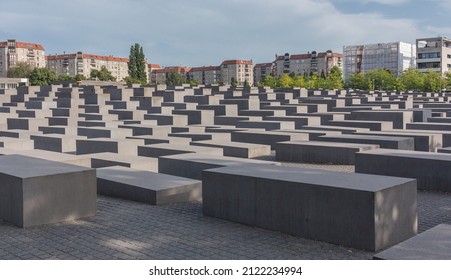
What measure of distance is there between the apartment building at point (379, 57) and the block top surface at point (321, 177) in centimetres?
14050

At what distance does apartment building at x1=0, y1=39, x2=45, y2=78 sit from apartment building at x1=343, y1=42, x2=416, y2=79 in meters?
91.2

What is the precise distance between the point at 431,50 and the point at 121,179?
119m

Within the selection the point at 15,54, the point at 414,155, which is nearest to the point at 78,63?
the point at 15,54

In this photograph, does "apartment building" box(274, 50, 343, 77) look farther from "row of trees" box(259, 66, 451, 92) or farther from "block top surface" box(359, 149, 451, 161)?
"block top surface" box(359, 149, 451, 161)

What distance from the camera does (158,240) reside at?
6.95 meters

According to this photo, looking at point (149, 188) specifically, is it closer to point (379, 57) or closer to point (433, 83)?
point (433, 83)

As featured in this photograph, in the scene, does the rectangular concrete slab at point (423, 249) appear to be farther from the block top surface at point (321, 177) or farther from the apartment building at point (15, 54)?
the apartment building at point (15, 54)

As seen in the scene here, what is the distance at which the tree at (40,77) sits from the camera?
251 ft

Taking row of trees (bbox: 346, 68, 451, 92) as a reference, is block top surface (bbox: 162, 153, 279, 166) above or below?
below

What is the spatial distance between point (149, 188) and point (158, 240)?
2.44 metres

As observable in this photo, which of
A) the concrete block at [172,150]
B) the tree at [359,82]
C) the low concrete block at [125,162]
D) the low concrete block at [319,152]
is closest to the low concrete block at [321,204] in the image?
the low concrete block at [125,162]

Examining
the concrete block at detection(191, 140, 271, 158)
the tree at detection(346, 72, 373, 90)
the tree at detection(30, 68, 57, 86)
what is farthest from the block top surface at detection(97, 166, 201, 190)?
the tree at detection(346, 72, 373, 90)

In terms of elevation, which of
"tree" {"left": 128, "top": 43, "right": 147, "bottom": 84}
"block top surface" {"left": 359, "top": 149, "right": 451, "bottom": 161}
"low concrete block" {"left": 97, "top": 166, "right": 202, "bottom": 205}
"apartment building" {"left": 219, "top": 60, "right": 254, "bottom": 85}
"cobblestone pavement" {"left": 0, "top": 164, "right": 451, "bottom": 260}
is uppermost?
"apartment building" {"left": 219, "top": 60, "right": 254, "bottom": 85}

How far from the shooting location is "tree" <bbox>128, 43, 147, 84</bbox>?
94.7 m
